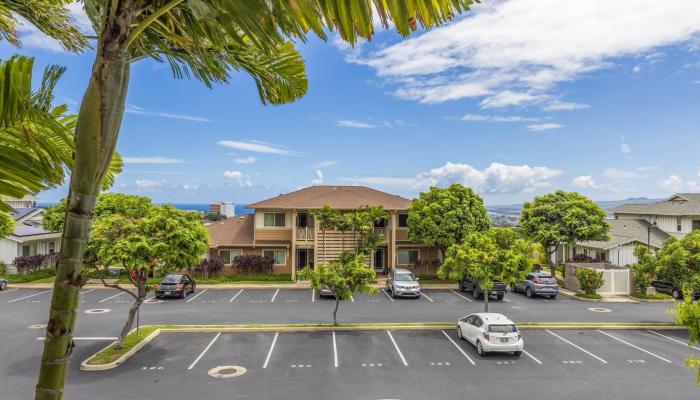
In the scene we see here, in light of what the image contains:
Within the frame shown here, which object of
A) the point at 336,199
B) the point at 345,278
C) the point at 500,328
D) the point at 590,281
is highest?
the point at 336,199

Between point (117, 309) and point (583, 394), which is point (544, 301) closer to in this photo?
point (583, 394)

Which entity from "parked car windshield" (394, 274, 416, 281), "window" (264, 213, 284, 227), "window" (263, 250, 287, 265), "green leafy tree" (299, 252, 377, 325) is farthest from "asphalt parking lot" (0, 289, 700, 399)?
"window" (264, 213, 284, 227)

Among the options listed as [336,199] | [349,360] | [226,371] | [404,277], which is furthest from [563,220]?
[226,371]

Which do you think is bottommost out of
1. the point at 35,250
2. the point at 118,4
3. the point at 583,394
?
the point at 583,394

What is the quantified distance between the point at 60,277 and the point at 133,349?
670 inches

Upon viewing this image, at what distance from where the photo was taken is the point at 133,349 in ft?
55.6

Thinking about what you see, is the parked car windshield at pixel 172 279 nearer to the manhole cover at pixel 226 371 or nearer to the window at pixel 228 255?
the window at pixel 228 255

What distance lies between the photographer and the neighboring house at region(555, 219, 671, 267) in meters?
41.1

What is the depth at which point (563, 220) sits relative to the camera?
36.0m

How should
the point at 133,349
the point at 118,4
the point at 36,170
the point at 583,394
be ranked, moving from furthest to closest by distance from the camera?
the point at 133,349, the point at 583,394, the point at 36,170, the point at 118,4

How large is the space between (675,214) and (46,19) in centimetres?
5517

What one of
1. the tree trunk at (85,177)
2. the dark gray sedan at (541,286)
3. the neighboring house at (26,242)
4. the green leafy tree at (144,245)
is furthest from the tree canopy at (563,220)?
the neighboring house at (26,242)

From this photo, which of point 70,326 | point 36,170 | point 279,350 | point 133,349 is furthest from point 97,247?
point 70,326

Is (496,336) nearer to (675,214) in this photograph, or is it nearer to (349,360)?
(349,360)
